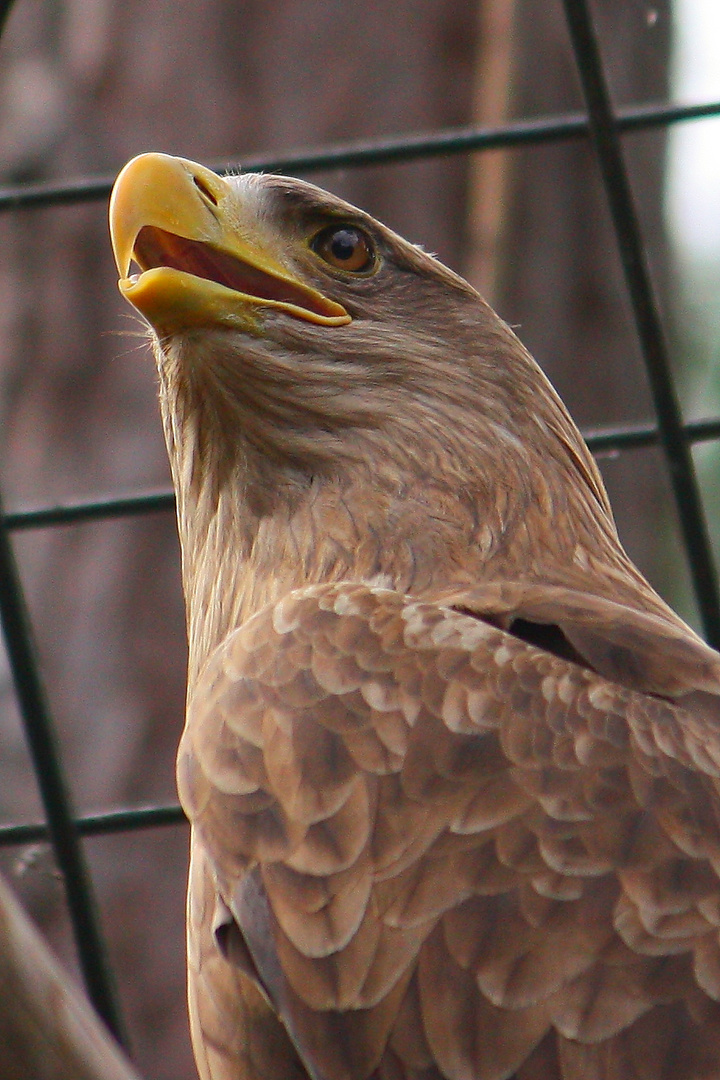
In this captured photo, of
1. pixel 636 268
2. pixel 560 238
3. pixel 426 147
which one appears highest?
pixel 560 238

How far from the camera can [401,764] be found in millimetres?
1664

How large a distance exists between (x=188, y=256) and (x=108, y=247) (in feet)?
8.07

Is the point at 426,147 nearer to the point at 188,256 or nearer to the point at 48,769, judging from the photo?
the point at 188,256

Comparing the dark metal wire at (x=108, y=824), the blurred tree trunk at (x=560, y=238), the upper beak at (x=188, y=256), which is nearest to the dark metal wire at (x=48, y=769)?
the dark metal wire at (x=108, y=824)

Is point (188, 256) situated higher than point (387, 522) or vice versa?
point (188, 256)

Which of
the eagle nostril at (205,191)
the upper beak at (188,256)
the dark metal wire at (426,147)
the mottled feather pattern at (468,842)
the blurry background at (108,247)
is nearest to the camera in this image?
the mottled feather pattern at (468,842)

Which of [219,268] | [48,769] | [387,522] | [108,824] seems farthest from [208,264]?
[108,824]

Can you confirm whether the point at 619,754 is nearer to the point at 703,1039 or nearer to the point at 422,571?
the point at 703,1039

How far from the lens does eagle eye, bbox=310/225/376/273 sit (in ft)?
7.44

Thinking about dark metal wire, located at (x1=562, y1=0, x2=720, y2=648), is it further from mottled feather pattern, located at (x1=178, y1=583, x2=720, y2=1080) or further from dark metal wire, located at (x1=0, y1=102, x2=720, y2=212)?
mottled feather pattern, located at (x1=178, y1=583, x2=720, y2=1080)

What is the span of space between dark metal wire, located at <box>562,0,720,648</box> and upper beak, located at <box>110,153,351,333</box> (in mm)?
439

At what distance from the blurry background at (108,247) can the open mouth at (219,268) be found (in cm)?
203

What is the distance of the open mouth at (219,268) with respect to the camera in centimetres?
204

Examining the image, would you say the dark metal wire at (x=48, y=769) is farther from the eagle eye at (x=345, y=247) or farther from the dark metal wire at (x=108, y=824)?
the eagle eye at (x=345, y=247)
